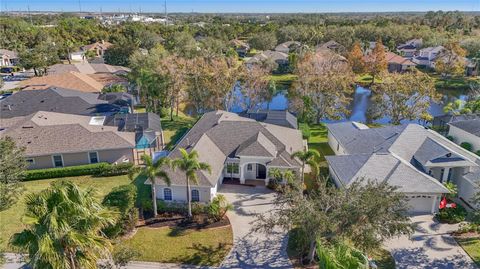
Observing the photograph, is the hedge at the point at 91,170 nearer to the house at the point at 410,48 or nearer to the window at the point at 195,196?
the window at the point at 195,196

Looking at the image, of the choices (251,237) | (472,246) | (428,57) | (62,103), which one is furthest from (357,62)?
(251,237)

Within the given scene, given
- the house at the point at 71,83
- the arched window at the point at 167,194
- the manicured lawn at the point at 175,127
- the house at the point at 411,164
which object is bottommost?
the manicured lawn at the point at 175,127

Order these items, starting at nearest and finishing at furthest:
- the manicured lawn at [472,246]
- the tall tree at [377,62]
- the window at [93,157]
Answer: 1. the manicured lawn at [472,246]
2. the window at [93,157]
3. the tall tree at [377,62]

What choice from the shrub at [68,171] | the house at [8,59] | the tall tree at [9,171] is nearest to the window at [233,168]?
the shrub at [68,171]

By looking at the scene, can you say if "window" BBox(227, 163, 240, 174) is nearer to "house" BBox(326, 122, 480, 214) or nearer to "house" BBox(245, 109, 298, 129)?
"house" BBox(326, 122, 480, 214)

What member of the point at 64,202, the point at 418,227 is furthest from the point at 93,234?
the point at 418,227

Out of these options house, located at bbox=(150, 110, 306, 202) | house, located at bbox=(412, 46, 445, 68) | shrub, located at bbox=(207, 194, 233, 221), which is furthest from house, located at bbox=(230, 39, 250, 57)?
shrub, located at bbox=(207, 194, 233, 221)
